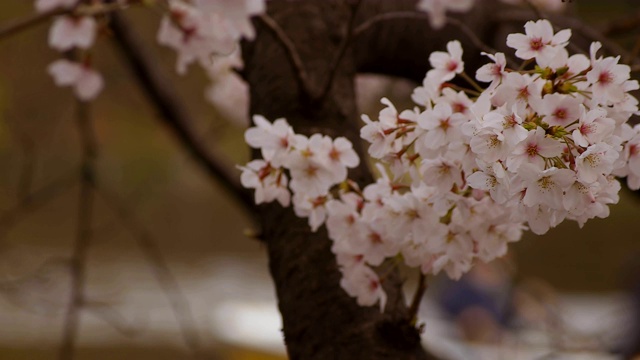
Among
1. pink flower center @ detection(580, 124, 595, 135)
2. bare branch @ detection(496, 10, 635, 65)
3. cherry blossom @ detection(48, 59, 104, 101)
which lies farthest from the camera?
cherry blossom @ detection(48, 59, 104, 101)

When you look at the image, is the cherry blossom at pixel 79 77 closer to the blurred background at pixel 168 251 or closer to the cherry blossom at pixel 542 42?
the cherry blossom at pixel 542 42

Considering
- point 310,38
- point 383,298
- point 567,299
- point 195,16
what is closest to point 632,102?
point 383,298

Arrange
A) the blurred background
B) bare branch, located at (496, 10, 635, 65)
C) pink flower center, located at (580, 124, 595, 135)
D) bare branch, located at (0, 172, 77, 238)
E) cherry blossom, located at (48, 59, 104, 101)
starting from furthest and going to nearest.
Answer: the blurred background → bare branch, located at (0, 172, 77, 238) → cherry blossom, located at (48, 59, 104, 101) → bare branch, located at (496, 10, 635, 65) → pink flower center, located at (580, 124, 595, 135)

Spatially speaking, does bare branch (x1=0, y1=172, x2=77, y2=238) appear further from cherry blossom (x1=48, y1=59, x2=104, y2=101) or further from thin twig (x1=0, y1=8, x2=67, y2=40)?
thin twig (x1=0, y1=8, x2=67, y2=40)

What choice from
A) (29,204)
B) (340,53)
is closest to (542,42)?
(340,53)

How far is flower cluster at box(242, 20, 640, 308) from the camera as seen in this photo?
1.57 ft

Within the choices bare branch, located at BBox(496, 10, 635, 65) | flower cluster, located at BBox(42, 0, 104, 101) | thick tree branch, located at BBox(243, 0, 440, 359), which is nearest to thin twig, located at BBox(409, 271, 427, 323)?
thick tree branch, located at BBox(243, 0, 440, 359)

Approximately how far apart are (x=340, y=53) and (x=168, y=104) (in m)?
0.85

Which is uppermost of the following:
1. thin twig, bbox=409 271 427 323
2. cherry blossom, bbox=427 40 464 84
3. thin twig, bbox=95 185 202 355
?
thin twig, bbox=95 185 202 355

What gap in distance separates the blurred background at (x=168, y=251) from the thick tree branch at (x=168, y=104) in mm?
815

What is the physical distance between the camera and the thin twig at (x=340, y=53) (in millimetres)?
667

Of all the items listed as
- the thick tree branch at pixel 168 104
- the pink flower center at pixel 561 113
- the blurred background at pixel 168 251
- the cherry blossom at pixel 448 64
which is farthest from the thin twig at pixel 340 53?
the blurred background at pixel 168 251

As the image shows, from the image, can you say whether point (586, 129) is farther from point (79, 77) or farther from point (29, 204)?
point (29, 204)

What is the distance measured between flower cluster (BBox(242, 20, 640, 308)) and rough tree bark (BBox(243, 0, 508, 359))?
40mm
